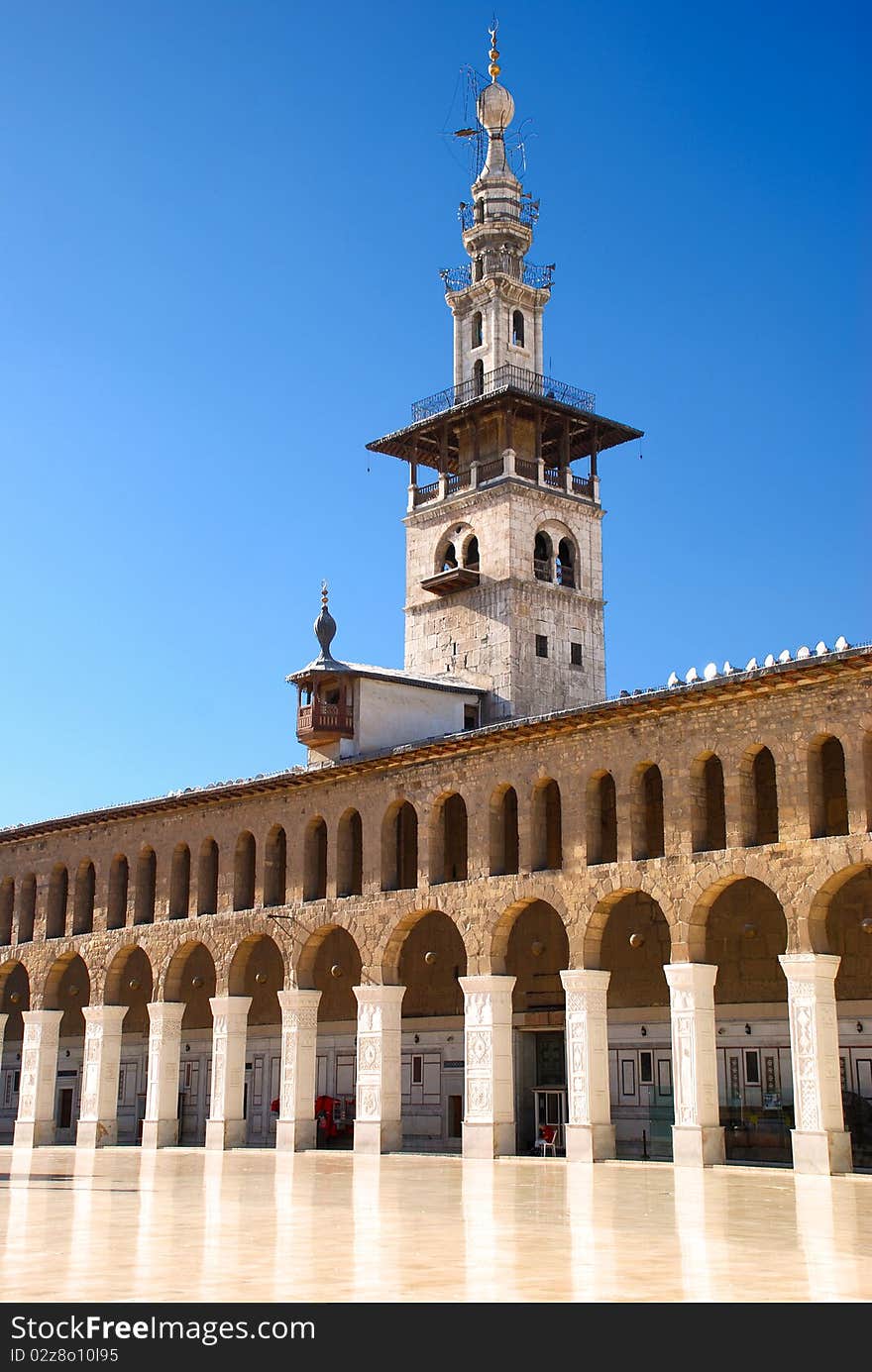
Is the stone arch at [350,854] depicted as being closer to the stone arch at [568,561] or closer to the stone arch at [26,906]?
the stone arch at [26,906]

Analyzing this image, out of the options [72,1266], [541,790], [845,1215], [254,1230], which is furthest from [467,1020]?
[72,1266]

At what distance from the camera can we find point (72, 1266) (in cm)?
1186

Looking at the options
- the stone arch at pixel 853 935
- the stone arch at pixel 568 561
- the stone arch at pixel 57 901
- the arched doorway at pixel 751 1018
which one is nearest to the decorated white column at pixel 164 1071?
the stone arch at pixel 57 901

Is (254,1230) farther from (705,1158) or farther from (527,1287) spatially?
(705,1158)

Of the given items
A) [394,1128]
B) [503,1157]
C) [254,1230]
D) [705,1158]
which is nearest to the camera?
[254,1230]

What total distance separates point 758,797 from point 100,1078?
23.0 meters

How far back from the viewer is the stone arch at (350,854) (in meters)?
38.7

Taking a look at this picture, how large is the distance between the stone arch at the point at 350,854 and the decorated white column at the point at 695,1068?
10637mm

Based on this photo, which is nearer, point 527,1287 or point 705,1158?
point 527,1287

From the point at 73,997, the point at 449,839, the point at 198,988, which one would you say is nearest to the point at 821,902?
the point at 449,839

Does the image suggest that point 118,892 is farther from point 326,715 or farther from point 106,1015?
point 326,715

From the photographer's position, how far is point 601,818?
115 ft

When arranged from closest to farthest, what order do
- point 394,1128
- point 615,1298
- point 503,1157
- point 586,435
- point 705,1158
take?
point 615,1298
point 705,1158
point 503,1157
point 394,1128
point 586,435

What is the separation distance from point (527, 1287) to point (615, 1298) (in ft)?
2.65
